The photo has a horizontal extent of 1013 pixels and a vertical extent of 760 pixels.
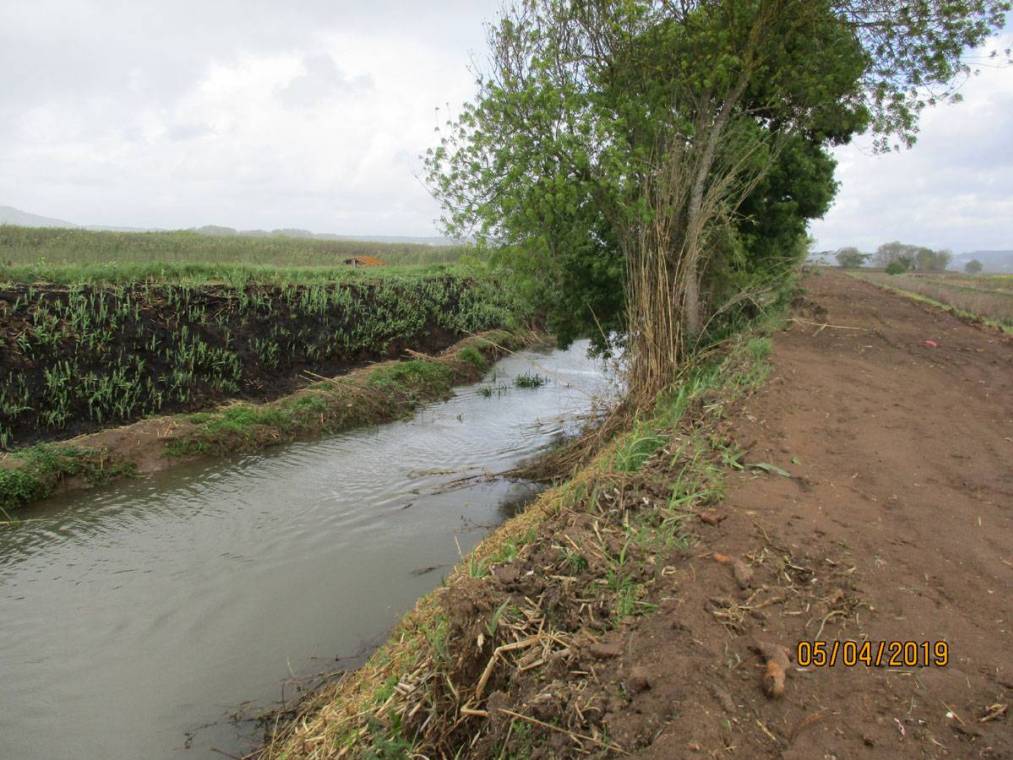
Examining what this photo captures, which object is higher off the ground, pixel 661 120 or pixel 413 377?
pixel 661 120

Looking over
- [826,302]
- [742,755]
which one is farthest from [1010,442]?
[826,302]

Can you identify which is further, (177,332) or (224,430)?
→ (177,332)

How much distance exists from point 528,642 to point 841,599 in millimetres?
1306

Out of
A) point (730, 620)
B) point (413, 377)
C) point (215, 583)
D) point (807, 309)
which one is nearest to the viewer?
point (730, 620)

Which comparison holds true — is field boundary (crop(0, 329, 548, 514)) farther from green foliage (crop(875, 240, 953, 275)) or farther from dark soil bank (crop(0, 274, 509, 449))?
green foliage (crop(875, 240, 953, 275))

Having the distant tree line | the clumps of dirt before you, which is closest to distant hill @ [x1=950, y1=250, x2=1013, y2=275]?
the distant tree line

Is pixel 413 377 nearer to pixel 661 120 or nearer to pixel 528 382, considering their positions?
pixel 528 382

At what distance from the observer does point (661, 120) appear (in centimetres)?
759

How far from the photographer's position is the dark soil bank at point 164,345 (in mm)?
7695

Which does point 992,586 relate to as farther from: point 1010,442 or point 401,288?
point 401,288

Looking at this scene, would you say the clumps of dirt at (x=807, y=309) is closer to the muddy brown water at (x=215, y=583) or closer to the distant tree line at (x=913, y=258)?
the muddy brown water at (x=215, y=583)

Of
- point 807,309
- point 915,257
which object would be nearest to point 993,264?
point 915,257

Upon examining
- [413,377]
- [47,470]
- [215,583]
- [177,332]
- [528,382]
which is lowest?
[215,583]

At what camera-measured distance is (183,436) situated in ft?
26.3
